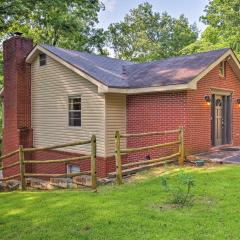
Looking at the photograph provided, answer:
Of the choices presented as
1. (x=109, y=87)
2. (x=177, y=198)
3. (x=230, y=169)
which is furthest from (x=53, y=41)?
(x=177, y=198)

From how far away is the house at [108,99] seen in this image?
13.4 m

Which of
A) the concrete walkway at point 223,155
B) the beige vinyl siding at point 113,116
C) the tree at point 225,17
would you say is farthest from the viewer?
the tree at point 225,17

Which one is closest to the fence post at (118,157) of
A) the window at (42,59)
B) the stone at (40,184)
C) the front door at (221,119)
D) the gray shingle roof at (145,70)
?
the gray shingle roof at (145,70)

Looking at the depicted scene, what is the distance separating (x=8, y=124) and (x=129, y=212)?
1296cm

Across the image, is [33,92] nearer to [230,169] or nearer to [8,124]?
[8,124]

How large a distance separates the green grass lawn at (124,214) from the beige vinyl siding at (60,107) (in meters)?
5.51

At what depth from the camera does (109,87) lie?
1336 cm

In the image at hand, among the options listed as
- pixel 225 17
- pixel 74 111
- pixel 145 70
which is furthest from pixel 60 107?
pixel 225 17

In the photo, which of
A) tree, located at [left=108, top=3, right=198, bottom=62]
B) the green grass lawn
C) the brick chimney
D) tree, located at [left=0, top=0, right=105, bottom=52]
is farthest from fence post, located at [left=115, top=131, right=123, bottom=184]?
tree, located at [left=108, top=3, right=198, bottom=62]

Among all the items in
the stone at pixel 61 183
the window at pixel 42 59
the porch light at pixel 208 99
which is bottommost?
the stone at pixel 61 183

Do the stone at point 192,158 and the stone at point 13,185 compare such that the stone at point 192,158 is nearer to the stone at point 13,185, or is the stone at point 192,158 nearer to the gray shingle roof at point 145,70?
the gray shingle roof at point 145,70

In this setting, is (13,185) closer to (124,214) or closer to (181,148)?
(181,148)

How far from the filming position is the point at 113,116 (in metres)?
14.3

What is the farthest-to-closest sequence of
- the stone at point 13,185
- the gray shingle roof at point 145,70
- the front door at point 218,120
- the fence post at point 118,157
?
the front door at point 218,120
the stone at point 13,185
the gray shingle roof at point 145,70
the fence post at point 118,157
